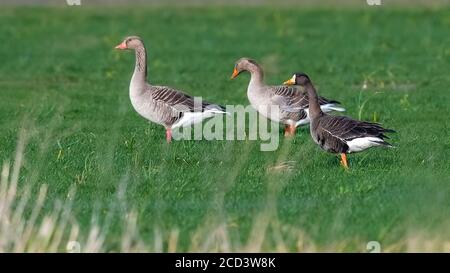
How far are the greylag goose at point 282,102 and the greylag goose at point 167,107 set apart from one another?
86cm

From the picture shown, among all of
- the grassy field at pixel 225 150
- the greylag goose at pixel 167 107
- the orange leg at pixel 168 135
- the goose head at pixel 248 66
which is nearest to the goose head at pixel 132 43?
the greylag goose at pixel 167 107

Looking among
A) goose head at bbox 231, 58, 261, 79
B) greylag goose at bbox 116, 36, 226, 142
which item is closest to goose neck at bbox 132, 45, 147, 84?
greylag goose at bbox 116, 36, 226, 142

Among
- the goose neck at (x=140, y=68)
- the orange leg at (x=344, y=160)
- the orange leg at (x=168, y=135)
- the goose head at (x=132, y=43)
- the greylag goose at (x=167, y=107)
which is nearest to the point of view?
the orange leg at (x=344, y=160)

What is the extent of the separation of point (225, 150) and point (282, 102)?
2243mm

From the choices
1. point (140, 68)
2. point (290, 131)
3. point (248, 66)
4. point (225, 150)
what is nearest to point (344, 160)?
point (225, 150)

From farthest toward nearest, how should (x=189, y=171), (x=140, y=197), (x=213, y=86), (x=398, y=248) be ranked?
(x=213, y=86), (x=189, y=171), (x=140, y=197), (x=398, y=248)

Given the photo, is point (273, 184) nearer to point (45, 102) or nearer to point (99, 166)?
point (99, 166)

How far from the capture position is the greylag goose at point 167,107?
17.6 m

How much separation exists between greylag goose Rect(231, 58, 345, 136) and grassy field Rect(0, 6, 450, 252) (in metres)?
0.29

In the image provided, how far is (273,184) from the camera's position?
13.8 metres

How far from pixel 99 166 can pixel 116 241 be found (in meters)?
3.81

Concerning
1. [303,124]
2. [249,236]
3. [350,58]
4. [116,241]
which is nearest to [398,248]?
[249,236]

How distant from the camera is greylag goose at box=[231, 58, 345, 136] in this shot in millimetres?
18172

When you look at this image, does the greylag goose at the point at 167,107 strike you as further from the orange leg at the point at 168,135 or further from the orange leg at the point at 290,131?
the orange leg at the point at 290,131
